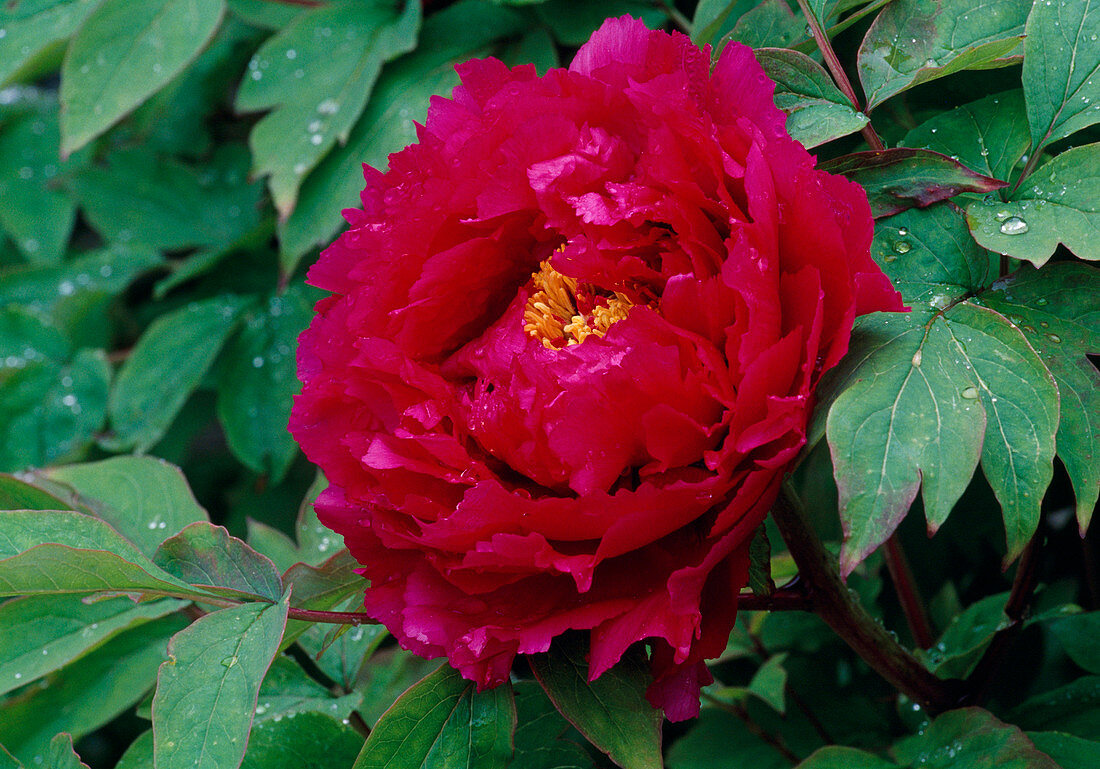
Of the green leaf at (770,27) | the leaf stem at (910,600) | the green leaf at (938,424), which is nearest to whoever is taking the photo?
the green leaf at (938,424)

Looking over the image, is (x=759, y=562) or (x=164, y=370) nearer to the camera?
(x=759, y=562)

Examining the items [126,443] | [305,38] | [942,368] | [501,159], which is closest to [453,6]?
[305,38]

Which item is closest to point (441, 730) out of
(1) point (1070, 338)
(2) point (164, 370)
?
(1) point (1070, 338)

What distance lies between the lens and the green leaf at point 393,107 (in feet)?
3.47

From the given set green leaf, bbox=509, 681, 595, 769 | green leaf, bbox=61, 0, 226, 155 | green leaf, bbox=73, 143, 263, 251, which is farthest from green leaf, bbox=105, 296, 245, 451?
green leaf, bbox=509, 681, 595, 769

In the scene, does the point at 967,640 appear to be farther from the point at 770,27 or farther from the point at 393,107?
the point at 393,107

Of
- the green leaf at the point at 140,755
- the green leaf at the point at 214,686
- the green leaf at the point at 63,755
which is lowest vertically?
the green leaf at the point at 140,755

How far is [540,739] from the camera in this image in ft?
2.23

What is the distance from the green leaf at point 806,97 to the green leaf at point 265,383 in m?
0.74

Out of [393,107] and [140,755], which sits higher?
[393,107]

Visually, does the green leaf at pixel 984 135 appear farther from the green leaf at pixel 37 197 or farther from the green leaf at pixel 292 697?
the green leaf at pixel 37 197

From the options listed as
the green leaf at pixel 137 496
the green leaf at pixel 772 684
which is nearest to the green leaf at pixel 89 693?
the green leaf at pixel 137 496

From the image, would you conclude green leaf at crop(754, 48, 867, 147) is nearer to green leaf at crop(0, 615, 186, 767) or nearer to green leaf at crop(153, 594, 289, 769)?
green leaf at crop(153, 594, 289, 769)

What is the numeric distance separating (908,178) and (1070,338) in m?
0.14
